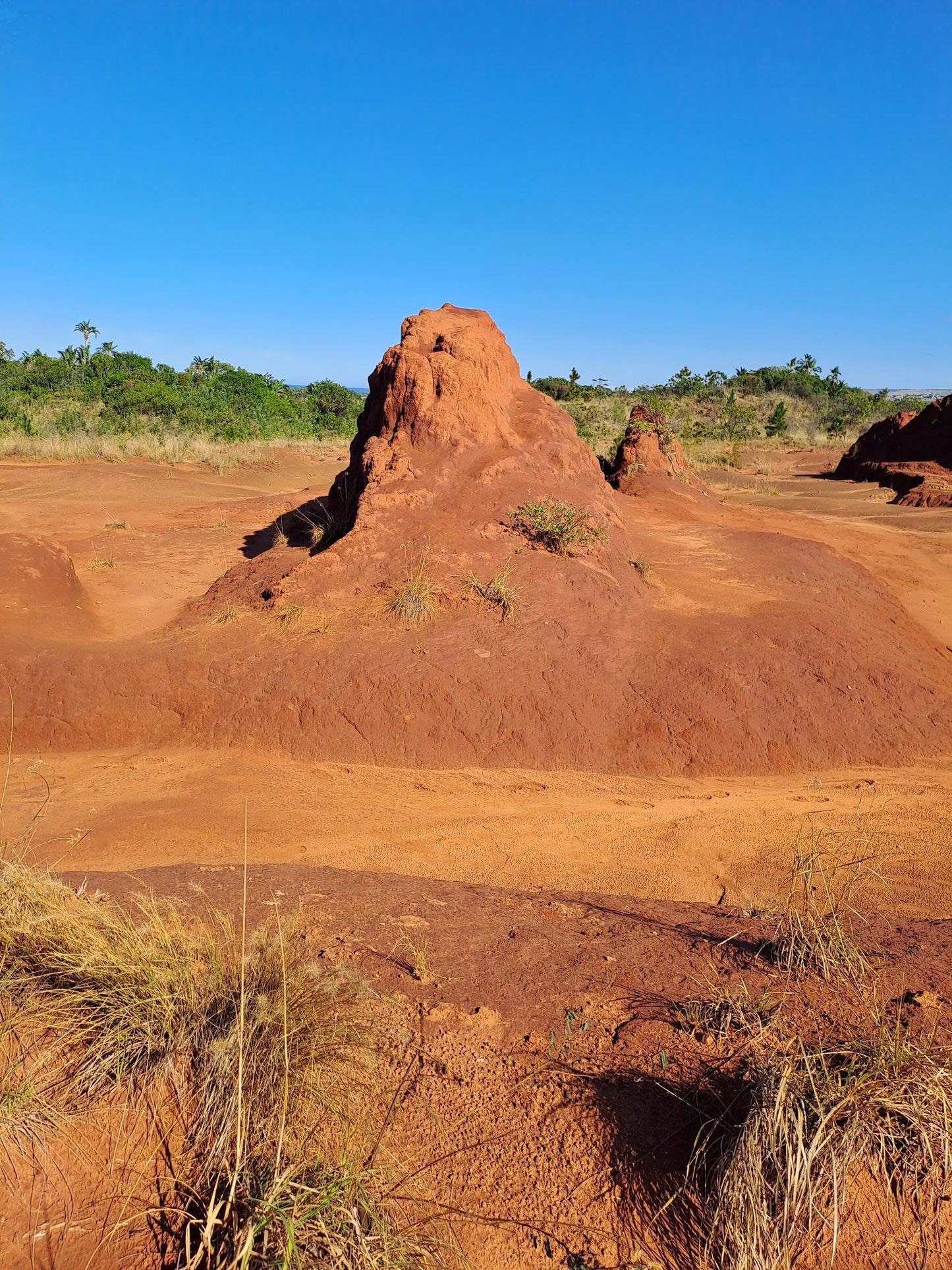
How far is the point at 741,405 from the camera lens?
4156 cm

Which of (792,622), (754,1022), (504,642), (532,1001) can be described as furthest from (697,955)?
(792,622)

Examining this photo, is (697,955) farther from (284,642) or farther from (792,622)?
(792,622)

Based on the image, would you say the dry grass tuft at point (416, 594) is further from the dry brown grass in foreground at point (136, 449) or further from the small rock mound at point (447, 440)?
the dry brown grass in foreground at point (136, 449)

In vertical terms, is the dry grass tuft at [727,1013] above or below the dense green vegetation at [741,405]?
below

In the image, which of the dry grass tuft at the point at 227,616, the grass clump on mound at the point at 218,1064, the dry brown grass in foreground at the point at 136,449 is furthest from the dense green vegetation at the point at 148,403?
the grass clump on mound at the point at 218,1064

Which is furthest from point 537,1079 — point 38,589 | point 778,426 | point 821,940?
point 778,426

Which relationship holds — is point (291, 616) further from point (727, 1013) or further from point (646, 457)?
point (646, 457)

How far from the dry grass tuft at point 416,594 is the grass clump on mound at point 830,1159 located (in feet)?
17.2

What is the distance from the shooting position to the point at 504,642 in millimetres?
6719

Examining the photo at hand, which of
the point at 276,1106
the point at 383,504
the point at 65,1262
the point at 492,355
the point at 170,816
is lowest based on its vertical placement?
the point at 170,816

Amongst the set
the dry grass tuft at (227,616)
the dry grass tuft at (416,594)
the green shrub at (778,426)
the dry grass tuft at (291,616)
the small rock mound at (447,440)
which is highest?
the green shrub at (778,426)

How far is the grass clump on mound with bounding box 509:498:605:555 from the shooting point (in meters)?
7.79

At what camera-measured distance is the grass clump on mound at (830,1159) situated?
1.80m

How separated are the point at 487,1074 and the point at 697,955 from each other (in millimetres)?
971
